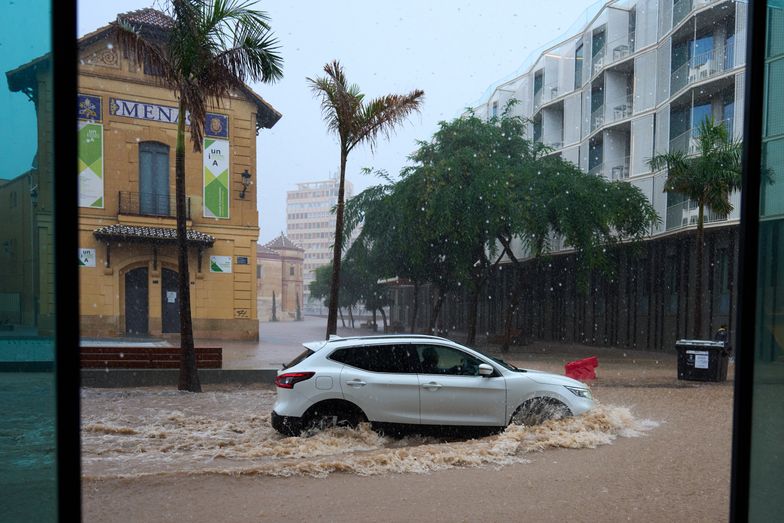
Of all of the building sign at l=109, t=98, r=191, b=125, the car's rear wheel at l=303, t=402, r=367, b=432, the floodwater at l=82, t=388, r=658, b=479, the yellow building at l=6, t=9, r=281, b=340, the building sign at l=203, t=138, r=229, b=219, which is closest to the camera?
the floodwater at l=82, t=388, r=658, b=479

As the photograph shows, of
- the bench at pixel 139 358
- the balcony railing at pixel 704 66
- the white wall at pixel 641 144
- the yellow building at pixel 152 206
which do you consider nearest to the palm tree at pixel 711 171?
the balcony railing at pixel 704 66

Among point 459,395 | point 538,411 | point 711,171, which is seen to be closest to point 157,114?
point 711,171

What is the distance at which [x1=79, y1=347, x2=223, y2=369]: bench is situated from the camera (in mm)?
13008

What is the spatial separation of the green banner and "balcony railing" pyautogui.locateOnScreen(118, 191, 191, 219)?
3.14ft

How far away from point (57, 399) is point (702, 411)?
1054 centimetres

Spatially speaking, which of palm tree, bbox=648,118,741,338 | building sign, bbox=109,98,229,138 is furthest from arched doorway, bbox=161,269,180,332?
palm tree, bbox=648,118,741,338

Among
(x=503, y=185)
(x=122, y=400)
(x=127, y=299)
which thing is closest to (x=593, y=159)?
(x=503, y=185)

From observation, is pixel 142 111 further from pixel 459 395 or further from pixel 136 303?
pixel 459 395

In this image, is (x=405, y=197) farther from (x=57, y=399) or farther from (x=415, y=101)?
(x=57, y=399)

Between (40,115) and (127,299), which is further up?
→ (40,115)

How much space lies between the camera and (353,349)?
785 centimetres

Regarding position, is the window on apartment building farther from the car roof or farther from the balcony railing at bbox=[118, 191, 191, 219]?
the car roof

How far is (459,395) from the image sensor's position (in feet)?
25.2

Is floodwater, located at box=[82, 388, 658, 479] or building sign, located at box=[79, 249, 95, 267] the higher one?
building sign, located at box=[79, 249, 95, 267]
